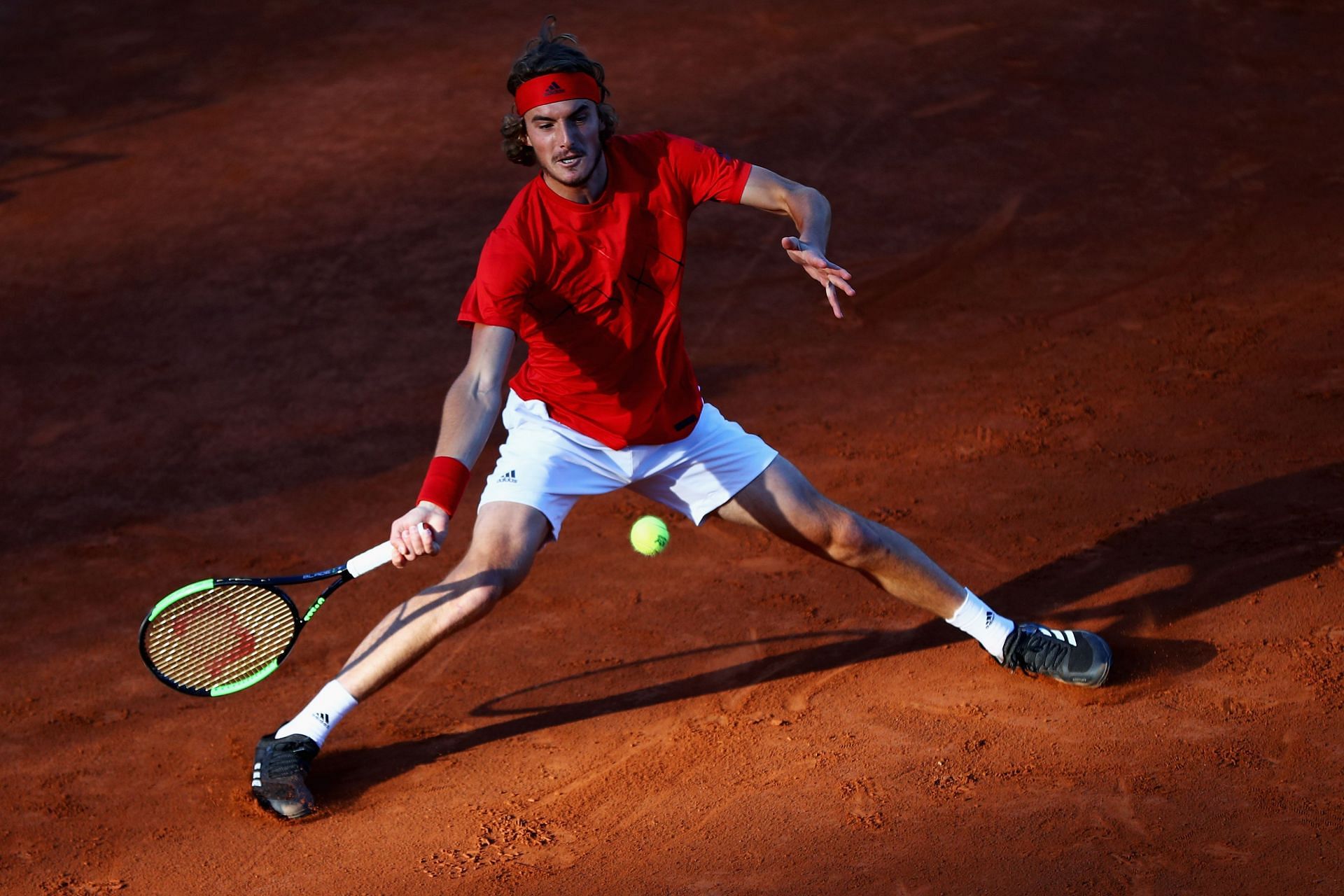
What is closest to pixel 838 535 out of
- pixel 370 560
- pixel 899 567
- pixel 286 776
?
pixel 899 567

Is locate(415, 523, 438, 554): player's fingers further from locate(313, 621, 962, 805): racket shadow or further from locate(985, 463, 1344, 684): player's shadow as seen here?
locate(985, 463, 1344, 684): player's shadow

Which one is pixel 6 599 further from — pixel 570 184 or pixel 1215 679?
pixel 1215 679

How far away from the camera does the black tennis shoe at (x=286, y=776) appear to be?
413cm

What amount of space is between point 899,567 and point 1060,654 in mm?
598

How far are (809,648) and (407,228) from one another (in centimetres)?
484

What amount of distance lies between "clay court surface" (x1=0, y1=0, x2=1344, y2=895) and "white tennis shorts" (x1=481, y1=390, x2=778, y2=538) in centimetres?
81

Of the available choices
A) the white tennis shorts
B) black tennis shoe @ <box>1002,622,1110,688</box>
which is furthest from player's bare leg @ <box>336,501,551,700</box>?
black tennis shoe @ <box>1002,622,1110,688</box>

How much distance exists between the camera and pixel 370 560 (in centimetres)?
375

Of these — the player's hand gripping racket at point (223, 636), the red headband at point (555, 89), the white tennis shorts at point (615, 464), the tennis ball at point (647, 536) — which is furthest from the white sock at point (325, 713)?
the red headband at point (555, 89)

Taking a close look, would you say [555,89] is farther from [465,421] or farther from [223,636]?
[223,636]

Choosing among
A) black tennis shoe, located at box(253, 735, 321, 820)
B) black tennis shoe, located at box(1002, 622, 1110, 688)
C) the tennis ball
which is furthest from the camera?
the tennis ball

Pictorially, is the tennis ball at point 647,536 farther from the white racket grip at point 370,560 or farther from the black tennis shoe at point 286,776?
the black tennis shoe at point 286,776

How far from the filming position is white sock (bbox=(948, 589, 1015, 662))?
4457 millimetres

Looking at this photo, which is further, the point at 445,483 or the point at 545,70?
the point at 545,70
